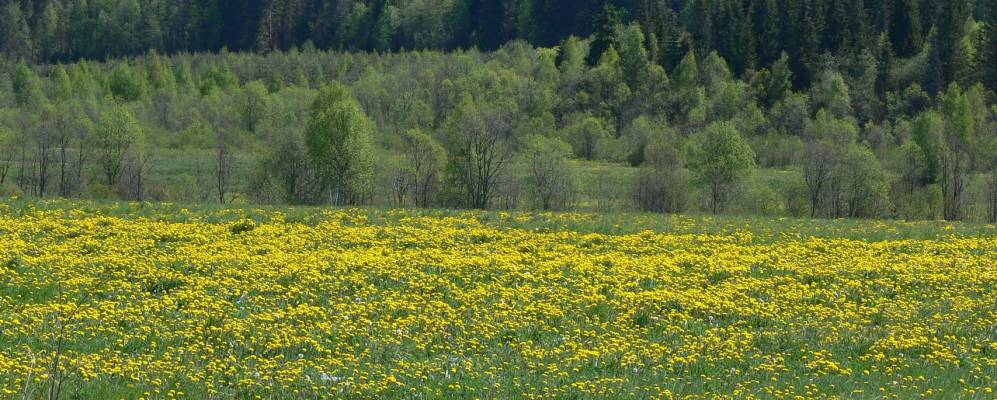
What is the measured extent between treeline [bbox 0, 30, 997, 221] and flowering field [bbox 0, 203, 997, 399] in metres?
49.2

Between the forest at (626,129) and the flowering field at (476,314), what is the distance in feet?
136

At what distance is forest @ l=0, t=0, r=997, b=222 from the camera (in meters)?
93.1

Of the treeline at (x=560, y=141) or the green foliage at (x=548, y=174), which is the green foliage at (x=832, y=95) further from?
the green foliage at (x=548, y=174)

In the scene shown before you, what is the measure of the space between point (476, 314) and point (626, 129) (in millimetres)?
130210

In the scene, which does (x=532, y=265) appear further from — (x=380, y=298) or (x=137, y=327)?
(x=137, y=327)

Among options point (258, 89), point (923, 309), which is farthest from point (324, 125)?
point (258, 89)

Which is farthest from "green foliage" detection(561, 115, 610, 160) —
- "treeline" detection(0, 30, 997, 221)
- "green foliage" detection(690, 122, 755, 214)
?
"green foliage" detection(690, 122, 755, 214)

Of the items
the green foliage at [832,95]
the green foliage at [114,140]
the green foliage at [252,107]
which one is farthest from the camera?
the green foliage at [252,107]

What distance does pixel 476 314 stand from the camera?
19906 millimetres

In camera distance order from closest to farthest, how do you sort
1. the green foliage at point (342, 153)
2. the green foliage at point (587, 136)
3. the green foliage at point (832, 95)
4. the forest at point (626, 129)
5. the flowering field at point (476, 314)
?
the flowering field at point (476, 314)
the green foliage at point (342, 153)
the forest at point (626, 129)
the green foliage at point (832, 95)
the green foliage at point (587, 136)

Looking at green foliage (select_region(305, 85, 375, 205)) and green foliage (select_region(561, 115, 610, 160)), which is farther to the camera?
green foliage (select_region(561, 115, 610, 160))

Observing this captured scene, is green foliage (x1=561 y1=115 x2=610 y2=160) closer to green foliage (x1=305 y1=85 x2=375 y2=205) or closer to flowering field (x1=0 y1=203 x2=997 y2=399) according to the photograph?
green foliage (x1=305 y1=85 x2=375 y2=205)

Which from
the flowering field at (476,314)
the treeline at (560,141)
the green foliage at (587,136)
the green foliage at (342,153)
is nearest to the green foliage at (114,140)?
the treeline at (560,141)

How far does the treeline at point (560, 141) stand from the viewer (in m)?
92.7
